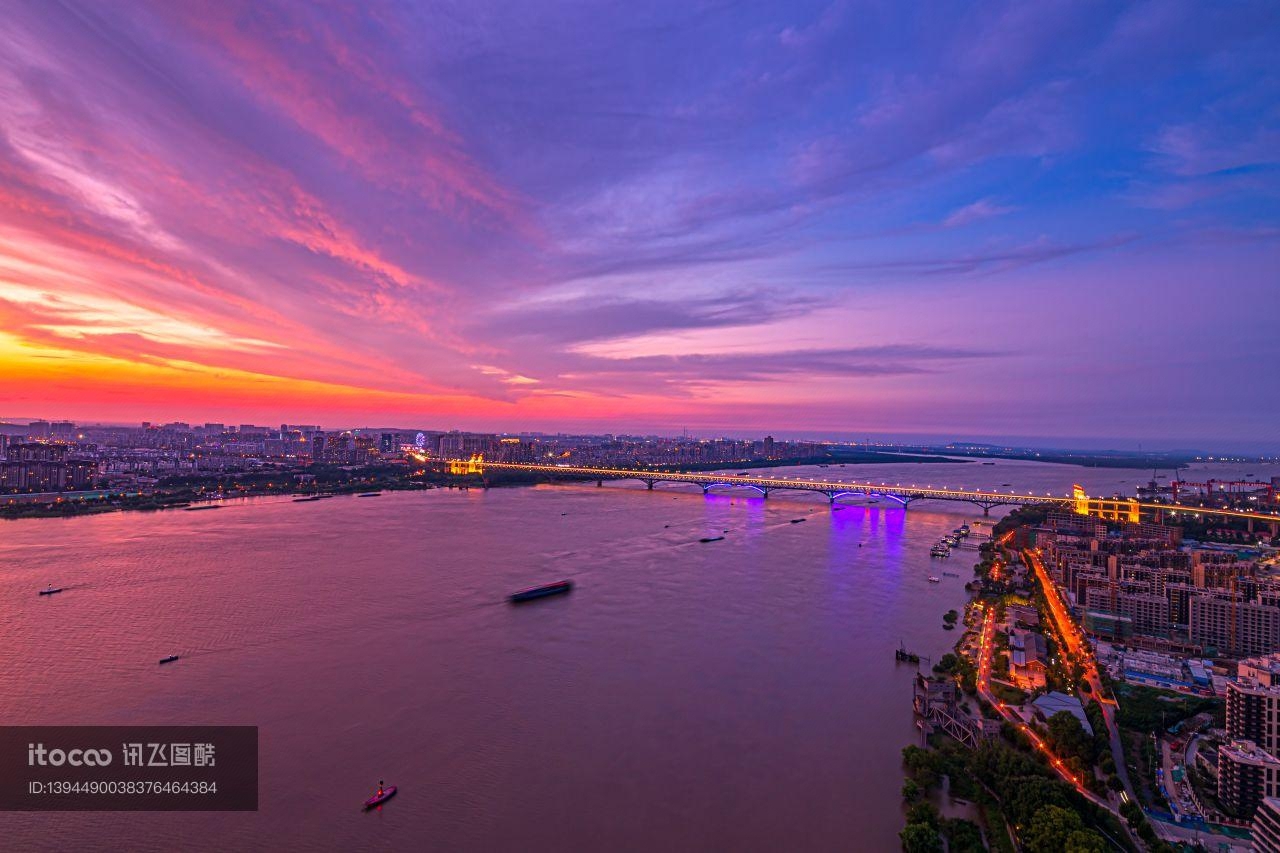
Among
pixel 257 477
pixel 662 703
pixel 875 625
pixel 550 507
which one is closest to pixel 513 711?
pixel 662 703

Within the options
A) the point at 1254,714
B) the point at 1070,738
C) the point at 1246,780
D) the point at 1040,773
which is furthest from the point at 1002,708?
the point at 1254,714

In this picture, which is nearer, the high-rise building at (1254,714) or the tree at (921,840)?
the tree at (921,840)

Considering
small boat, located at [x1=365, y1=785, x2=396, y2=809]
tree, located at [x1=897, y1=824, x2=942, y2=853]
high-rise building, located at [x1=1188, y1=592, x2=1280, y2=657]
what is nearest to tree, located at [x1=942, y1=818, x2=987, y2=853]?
tree, located at [x1=897, y1=824, x2=942, y2=853]

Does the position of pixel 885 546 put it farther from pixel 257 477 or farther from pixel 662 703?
pixel 257 477

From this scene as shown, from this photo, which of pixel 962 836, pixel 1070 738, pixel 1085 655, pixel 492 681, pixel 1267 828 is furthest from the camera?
pixel 1085 655

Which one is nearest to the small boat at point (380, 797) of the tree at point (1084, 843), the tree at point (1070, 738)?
the tree at point (1084, 843)

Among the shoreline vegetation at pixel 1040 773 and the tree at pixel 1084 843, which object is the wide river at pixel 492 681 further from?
the tree at pixel 1084 843

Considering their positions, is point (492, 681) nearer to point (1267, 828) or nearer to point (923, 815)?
point (923, 815)
